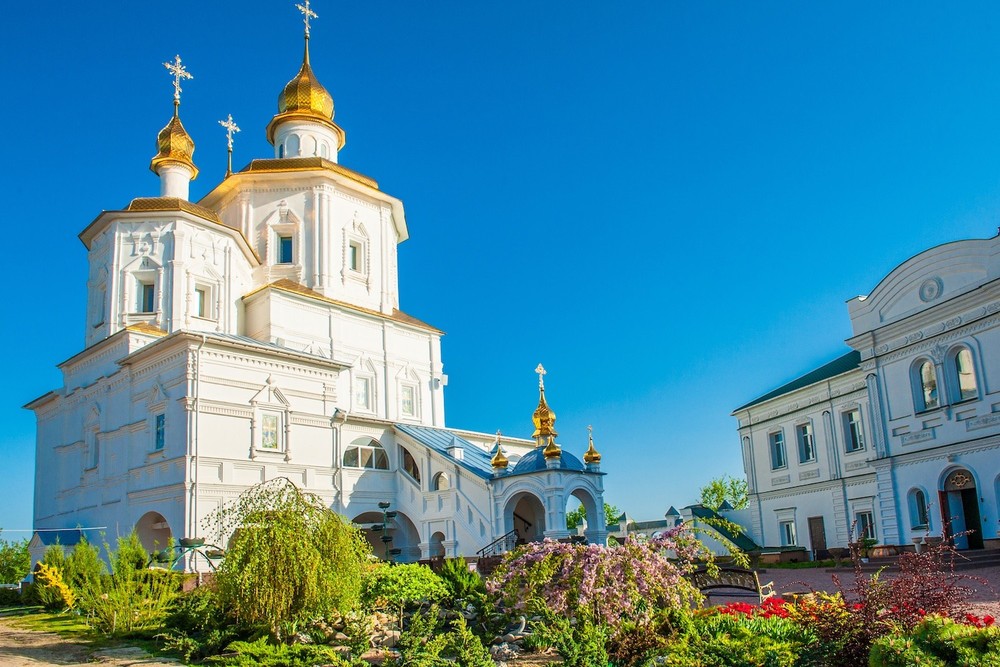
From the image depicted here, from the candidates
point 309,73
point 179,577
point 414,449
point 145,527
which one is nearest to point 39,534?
point 145,527

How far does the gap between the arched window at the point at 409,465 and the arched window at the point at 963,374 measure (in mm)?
14409

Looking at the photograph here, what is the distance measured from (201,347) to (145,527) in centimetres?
494

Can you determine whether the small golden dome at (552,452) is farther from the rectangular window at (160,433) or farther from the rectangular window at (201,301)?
the rectangular window at (201,301)

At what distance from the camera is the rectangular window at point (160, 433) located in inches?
844

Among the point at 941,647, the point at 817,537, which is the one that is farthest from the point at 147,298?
the point at 941,647

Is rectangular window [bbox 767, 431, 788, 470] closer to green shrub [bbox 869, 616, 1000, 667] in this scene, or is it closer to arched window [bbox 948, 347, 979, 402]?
arched window [bbox 948, 347, 979, 402]

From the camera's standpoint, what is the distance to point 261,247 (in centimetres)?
2809

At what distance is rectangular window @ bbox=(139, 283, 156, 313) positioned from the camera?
2491 centimetres

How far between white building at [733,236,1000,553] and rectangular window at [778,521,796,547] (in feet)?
3.22

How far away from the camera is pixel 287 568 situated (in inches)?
404

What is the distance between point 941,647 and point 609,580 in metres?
3.26

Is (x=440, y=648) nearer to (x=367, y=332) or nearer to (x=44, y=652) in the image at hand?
(x=44, y=652)

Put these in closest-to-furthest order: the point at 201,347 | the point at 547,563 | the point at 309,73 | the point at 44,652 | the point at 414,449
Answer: the point at 547,563 → the point at 44,652 → the point at 201,347 → the point at 414,449 → the point at 309,73

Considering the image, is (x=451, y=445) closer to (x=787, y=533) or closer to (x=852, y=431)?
(x=852, y=431)
